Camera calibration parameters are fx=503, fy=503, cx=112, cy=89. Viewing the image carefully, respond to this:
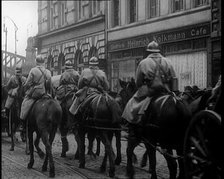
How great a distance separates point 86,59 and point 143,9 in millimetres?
13518

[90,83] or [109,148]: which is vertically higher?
[90,83]

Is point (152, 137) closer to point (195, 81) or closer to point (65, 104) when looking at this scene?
point (195, 81)

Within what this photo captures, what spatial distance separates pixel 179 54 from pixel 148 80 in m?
3.89

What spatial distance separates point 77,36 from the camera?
22.3 metres

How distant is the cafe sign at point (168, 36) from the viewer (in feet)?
41.3

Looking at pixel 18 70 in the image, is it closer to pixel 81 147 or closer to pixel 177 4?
pixel 81 147

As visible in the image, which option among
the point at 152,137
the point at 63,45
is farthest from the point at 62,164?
the point at 63,45

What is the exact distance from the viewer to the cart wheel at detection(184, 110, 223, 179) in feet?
16.4

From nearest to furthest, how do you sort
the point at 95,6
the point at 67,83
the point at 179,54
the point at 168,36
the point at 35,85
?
the point at 35,85
the point at 179,54
the point at 67,83
the point at 168,36
the point at 95,6

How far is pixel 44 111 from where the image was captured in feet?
30.3

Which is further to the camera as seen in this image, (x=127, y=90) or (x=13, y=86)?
(x=13, y=86)

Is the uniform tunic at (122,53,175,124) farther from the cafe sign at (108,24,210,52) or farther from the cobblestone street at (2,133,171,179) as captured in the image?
the cafe sign at (108,24,210,52)

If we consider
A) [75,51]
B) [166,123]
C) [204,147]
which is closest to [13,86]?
[75,51]

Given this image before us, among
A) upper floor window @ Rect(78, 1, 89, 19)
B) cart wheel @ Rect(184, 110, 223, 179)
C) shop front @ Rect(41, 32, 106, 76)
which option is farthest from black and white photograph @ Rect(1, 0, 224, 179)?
upper floor window @ Rect(78, 1, 89, 19)
